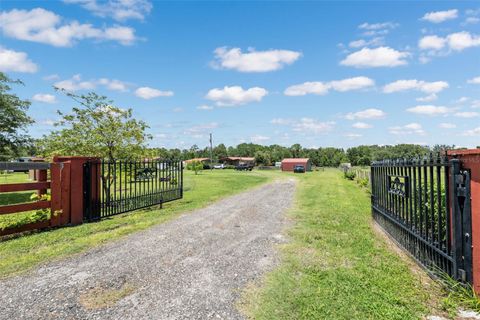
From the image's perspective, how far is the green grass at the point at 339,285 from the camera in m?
3.13

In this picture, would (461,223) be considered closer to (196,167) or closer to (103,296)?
(103,296)

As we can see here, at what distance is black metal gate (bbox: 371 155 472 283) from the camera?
11.0 feet

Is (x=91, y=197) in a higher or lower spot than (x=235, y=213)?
higher

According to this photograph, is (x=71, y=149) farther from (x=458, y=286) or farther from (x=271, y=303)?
(x=458, y=286)

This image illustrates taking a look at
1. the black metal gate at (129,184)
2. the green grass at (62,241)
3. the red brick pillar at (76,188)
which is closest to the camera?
the green grass at (62,241)

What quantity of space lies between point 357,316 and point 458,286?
138cm

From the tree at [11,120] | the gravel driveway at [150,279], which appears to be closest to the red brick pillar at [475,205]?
A: the gravel driveway at [150,279]

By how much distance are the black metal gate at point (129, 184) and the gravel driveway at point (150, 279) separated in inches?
104

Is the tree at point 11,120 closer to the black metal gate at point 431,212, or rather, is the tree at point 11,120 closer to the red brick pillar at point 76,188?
the red brick pillar at point 76,188

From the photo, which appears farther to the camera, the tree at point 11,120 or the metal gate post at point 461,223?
the tree at point 11,120

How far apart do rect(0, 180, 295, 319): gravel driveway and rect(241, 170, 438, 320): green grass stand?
36 cm

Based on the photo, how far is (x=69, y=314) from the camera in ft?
10.2

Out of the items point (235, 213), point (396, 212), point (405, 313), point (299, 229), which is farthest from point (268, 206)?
point (405, 313)

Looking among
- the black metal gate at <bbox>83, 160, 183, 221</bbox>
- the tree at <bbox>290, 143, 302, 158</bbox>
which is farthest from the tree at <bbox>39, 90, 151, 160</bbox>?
the tree at <bbox>290, 143, 302, 158</bbox>
